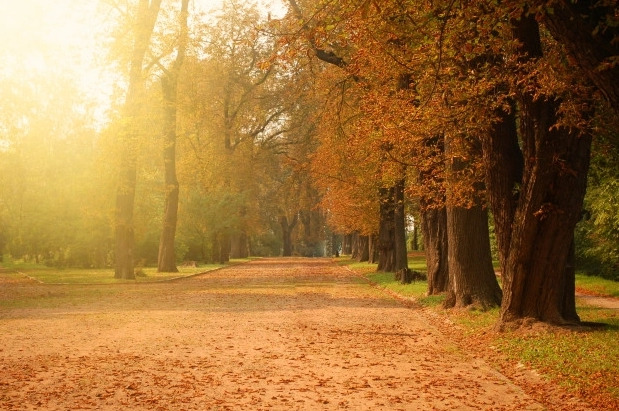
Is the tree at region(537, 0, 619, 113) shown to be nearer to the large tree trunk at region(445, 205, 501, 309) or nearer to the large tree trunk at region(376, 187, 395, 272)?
the large tree trunk at region(445, 205, 501, 309)

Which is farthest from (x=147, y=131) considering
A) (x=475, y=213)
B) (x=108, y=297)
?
(x=475, y=213)

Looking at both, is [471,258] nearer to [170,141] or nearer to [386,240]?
[386,240]

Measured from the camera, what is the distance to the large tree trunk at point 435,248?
21.8 m

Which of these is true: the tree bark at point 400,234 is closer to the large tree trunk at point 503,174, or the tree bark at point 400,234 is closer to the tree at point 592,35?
the large tree trunk at point 503,174

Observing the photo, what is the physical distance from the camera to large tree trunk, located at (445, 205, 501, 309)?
18.2 m

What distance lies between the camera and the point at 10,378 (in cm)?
943

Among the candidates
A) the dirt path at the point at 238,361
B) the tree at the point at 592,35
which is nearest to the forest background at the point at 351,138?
the tree at the point at 592,35

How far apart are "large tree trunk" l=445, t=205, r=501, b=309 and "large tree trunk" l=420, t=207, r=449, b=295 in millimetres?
3159

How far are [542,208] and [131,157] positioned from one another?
76.4ft

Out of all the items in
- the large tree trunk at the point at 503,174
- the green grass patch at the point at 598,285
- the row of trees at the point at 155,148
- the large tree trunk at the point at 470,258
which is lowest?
the green grass patch at the point at 598,285

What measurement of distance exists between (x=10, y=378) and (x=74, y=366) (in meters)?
1.12

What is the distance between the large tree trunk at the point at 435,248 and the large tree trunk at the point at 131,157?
51.1 ft

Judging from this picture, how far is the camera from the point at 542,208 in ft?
43.0

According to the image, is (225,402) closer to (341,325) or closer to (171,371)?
(171,371)
